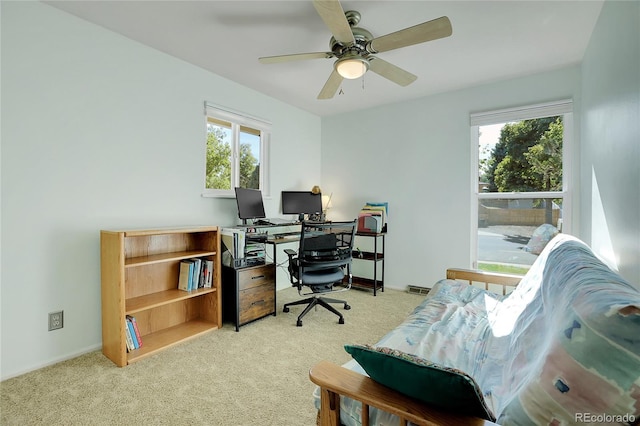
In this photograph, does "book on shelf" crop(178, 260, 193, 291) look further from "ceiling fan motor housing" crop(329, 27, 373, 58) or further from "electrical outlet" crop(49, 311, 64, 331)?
"ceiling fan motor housing" crop(329, 27, 373, 58)

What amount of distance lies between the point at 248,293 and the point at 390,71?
7.54 feet

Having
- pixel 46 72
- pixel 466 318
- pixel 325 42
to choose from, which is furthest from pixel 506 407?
pixel 46 72

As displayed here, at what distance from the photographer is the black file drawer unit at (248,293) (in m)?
2.71

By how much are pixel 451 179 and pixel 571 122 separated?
123 centimetres

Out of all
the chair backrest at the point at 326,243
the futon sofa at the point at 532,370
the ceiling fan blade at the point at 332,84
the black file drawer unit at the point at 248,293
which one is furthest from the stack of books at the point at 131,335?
the ceiling fan blade at the point at 332,84

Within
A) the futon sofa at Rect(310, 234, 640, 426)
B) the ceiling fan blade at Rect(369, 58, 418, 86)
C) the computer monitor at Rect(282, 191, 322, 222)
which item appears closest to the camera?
the futon sofa at Rect(310, 234, 640, 426)

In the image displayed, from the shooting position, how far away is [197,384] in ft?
6.18

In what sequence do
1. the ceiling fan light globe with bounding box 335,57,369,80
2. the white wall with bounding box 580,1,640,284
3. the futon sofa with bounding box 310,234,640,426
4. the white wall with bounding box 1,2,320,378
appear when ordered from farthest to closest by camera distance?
the ceiling fan light globe with bounding box 335,57,369,80 → the white wall with bounding box 1,2,320,378 → the white wall with bounding box 580,1,640,284 → the futon sofa with bounding box 310,234,640,426

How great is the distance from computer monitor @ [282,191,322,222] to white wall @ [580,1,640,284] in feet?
9.48

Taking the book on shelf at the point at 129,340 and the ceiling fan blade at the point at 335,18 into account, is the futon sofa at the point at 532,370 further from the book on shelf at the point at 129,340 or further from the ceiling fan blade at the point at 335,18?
the book on shelf at the point at 129,340

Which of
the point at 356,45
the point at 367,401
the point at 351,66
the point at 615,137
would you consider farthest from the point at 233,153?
the point at 615,137

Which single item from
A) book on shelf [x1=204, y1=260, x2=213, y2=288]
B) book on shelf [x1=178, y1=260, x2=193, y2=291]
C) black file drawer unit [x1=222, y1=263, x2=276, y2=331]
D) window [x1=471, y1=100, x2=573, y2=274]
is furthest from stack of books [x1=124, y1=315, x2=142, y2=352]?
window [x1=471, y1=100, x2=573, y2=274]

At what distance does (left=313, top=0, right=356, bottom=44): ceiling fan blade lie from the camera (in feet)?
5.22

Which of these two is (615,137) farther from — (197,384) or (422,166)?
(197,384)
